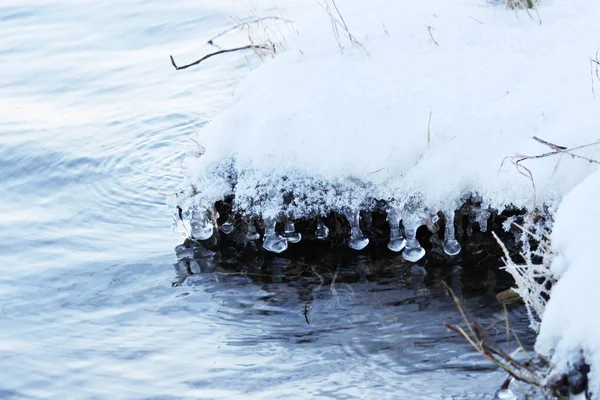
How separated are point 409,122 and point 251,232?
130 cm

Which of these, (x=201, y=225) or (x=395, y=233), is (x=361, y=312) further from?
(x=201, y=225)

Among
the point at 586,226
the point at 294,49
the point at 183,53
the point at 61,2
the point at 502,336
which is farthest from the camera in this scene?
the point at 61,2

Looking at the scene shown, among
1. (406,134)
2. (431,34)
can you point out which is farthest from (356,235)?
(431,34)

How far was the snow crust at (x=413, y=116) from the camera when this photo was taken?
179 inches

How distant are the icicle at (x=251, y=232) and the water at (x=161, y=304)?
0.20 meters

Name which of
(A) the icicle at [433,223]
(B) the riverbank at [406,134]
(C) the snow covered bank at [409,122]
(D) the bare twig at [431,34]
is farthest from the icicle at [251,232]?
(D) the bare twig at [431,34]

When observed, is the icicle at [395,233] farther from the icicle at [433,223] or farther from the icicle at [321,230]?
the icicle at [321,230]

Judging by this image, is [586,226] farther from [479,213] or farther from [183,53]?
[183,53]

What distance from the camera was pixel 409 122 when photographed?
4.88 meters

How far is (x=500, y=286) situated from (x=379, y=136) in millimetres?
1183

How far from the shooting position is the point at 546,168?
14.3ft

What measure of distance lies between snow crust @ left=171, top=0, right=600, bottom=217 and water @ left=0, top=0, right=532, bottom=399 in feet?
1.77

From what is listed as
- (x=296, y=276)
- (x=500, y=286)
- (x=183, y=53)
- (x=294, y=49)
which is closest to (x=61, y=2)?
(x=183, y=53)

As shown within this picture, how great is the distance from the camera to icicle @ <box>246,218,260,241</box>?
5172mm
